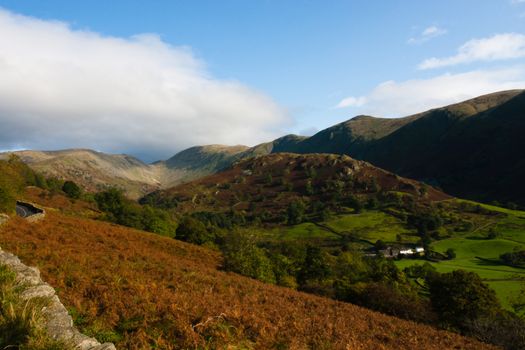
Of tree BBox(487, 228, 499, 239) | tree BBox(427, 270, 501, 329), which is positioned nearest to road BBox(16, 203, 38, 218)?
tree BBox(427, 270, 501, 329)

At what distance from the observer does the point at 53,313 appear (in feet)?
38.4

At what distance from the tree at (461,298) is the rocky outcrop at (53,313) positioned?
4768cm

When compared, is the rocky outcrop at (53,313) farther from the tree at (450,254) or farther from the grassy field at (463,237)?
the tree at (450,254)

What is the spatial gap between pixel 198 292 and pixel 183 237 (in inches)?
2395

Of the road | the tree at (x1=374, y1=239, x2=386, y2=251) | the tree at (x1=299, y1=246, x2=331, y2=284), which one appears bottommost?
the tree at (x1=374, y1=239, x2=386, y2=251)

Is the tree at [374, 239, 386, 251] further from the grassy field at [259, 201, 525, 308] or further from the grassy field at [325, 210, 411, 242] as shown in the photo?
the grassy field at [325, 210, 411, 242]

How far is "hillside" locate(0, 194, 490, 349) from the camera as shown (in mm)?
13102

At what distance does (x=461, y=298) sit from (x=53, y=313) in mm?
52581

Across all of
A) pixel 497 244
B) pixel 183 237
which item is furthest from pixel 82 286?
pixel 497 244

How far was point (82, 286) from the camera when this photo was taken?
16375 mm

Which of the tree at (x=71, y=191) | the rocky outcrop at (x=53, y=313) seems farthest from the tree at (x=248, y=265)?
the tree at (x=71, y=191)

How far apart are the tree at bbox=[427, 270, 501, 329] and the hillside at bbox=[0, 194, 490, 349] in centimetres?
3264

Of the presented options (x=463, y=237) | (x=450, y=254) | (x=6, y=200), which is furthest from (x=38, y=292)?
(x=463, y=237)

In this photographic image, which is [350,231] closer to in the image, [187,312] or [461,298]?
[461,298]
